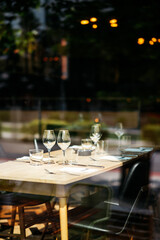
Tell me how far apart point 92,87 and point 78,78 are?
1.86 feet

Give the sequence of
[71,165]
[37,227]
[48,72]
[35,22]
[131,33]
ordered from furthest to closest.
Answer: [48,72], [35,22], [131,33], [37,227], [71,165]

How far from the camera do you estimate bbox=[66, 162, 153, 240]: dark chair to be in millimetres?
2516

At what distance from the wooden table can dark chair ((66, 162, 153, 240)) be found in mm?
190

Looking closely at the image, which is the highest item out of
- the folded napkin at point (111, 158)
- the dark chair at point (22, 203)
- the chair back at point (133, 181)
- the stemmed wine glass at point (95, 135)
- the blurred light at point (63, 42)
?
the blurred light at point (63, 42)

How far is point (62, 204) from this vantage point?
226 cm

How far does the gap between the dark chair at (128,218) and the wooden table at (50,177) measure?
0.62 feet

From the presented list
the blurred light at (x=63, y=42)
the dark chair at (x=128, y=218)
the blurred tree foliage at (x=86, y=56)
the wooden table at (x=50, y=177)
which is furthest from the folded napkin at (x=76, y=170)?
the blurred light at (x=63, y=42)

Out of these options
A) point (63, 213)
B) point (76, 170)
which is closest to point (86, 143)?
point (76, 170)

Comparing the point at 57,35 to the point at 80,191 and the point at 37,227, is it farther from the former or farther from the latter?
the point at 37,227

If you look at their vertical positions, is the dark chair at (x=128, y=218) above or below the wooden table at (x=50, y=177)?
below

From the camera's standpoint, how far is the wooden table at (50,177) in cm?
223

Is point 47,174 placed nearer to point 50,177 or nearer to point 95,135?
point 50,177

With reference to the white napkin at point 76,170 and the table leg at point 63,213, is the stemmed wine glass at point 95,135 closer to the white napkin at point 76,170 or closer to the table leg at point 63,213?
the white napkin at point 76,170

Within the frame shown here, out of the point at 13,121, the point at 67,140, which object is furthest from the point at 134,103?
the point at 67,140
